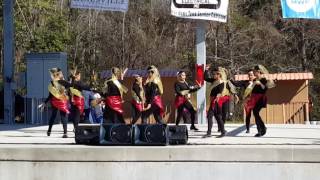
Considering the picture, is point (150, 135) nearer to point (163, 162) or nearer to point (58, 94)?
point (163, 162)

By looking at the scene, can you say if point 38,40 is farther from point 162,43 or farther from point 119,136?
point 119,136

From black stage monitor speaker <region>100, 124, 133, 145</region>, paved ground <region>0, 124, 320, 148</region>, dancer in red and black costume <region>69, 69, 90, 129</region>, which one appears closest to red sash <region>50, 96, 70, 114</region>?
dancer in red and black costume <region>69, 69, 90, 129</region>

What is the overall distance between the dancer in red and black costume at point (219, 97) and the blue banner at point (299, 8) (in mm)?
4467

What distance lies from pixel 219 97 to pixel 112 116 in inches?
107

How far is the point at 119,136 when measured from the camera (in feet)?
41.5

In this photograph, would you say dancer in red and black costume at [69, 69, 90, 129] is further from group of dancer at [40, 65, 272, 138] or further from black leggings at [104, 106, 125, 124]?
black leggings at [104, 106, 125, 124]

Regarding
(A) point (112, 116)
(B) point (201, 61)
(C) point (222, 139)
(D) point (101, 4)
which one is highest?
(D) point (101, 4)

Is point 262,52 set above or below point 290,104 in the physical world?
above

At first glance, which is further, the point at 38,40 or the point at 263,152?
the point at 38,40

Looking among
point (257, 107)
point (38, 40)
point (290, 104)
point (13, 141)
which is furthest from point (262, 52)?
point (13, 141)

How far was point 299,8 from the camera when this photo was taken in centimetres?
1828

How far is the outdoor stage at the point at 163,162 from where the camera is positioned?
11617 millimetres

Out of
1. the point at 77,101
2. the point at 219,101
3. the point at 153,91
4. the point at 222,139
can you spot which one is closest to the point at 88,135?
the point at 77,101

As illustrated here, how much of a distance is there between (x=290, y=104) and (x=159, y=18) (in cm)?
2070
